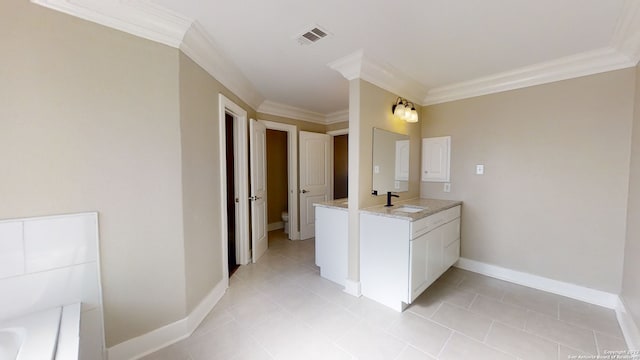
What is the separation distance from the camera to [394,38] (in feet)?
6.23

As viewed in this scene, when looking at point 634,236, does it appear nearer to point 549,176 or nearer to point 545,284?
point 549,176

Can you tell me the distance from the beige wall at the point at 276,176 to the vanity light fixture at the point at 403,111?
8.86ft

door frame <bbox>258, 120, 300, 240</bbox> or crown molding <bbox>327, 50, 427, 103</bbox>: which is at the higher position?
crown molding <bbox>327, 50, 427, 103</bbox>

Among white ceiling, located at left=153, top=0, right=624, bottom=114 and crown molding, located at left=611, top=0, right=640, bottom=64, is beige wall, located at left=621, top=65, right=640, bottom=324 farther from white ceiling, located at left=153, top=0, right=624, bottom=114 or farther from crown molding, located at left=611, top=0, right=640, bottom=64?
white ceiling, located at left=153, top=0, right=624, bottom=114

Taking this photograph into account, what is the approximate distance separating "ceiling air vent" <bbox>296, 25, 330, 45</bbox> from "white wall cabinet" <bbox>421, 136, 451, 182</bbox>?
2.14 m

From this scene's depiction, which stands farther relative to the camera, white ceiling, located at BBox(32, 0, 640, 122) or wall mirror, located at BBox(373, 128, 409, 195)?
wall mirror, located at BBox(373, 128, 409, 195)

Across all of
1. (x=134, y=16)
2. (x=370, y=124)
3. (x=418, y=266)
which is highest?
(x=134, y=16)

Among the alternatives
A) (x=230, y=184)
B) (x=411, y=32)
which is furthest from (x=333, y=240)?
(x=411, y=32)

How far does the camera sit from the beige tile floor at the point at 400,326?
1.66m

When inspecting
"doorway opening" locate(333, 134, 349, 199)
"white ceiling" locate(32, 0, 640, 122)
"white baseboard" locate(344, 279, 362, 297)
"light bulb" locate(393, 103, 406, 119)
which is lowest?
"white baseboard" locate(344, 279, 362, 297)

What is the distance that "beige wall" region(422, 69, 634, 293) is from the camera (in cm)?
216

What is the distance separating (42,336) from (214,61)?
2.10 meters

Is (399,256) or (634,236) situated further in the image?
(399,256)

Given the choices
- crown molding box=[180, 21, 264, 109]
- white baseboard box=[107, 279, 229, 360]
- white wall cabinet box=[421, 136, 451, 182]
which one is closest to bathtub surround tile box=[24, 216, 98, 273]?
white baseboard box=[107, 279, 229, 360]
